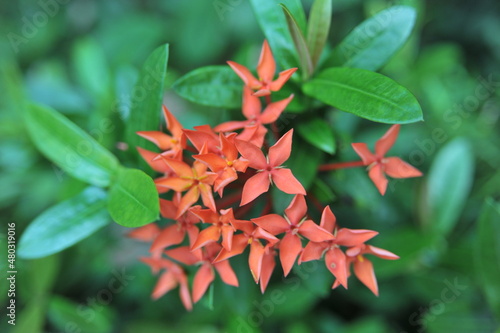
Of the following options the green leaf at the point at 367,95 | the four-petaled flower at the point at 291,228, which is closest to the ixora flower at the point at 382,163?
the green leaf at the point at 367,95

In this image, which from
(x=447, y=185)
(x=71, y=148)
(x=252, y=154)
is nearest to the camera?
(x=252, y=154)

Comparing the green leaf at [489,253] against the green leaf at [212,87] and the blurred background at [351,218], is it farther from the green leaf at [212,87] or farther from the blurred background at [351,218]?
the green leaf at [212,87]

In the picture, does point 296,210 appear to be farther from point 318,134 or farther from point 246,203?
point 318,134

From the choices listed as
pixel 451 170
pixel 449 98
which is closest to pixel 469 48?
pixel 449 98

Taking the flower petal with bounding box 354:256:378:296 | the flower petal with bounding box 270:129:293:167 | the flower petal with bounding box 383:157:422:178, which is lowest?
the flower petal with bounding box 354:256:378:296

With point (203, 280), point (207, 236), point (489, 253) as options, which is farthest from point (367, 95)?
point (489, 253)

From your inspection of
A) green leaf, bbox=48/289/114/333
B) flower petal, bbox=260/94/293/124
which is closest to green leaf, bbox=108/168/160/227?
flower petal, bbox=260/94/293/124

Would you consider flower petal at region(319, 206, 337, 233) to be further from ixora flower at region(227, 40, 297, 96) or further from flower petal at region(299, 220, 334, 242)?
ixora flower at region(227, 40, 297, 96)

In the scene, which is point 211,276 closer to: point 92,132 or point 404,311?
point 92,132
